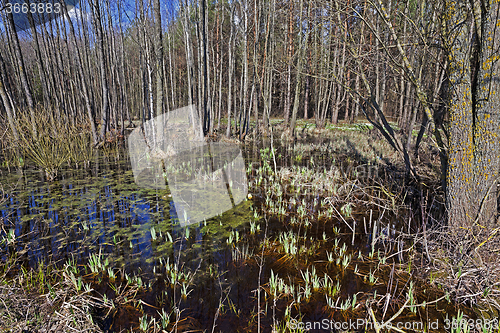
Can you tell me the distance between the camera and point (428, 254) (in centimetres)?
306

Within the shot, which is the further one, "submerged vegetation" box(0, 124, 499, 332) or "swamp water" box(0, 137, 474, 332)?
"swamp water" box(0, 137, 474, 332)

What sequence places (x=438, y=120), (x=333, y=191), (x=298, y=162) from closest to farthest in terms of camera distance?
(x=438, y=120), (x=333, y=191), (x=298, y=162)

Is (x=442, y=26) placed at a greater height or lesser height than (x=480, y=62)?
greater

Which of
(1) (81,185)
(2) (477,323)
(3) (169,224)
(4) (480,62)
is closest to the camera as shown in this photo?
(2) (477,323)

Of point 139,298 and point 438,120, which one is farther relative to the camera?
point 438,120

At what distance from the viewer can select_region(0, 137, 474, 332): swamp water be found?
257 cm

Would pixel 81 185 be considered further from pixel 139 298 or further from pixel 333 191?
pixel 333 191

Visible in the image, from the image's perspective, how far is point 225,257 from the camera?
3.64m

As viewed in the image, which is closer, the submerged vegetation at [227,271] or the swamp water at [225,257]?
the submerged vegetation at [227,271]

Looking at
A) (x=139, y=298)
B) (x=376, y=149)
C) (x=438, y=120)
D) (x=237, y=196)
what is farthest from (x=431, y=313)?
(x=376, y=149)

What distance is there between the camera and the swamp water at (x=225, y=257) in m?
2.57

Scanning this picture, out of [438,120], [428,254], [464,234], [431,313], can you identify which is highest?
[438,120]

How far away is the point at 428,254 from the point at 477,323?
0.88 metres

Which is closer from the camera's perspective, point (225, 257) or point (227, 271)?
point (227, 271)
